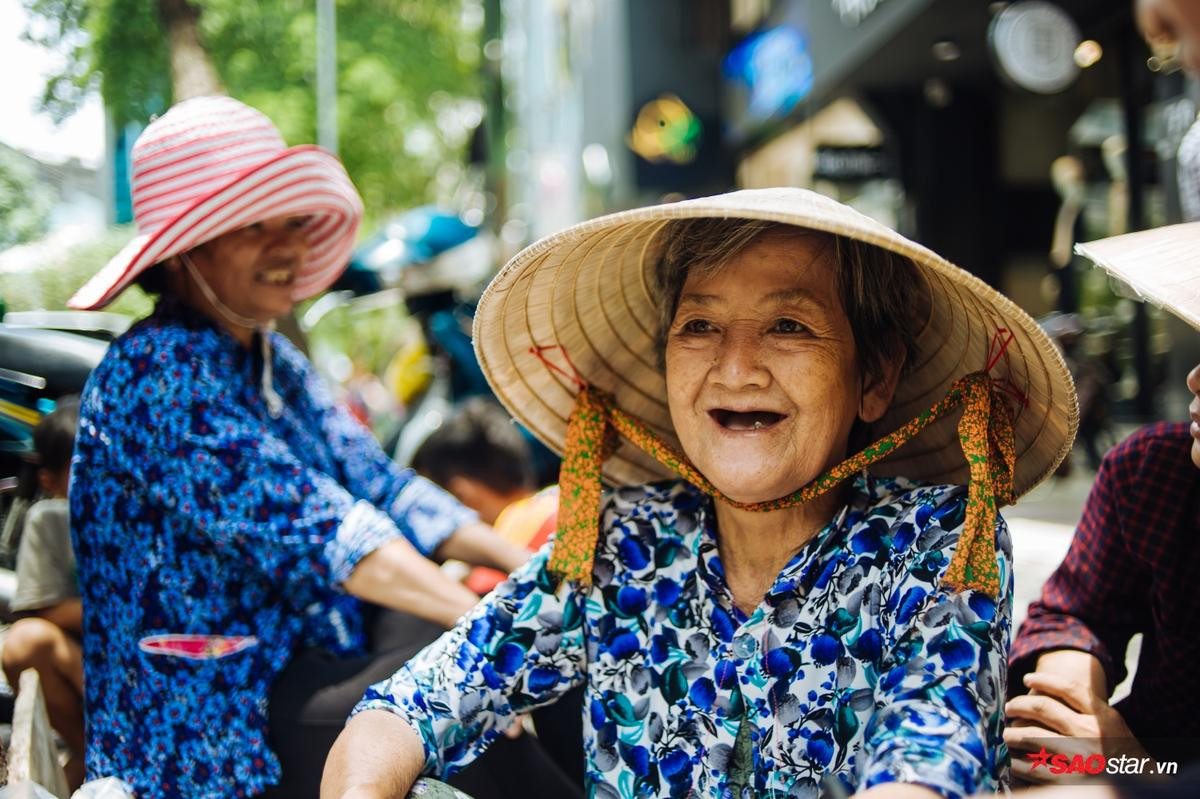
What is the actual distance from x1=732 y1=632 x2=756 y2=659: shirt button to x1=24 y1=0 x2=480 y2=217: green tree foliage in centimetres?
252

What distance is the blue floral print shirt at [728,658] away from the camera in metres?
1.46

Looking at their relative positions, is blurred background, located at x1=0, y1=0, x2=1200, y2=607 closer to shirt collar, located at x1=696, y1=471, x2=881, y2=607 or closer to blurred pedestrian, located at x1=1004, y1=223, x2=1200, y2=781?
blurred pedestrian, located at x1=1004, y1=223, x2=1200, y2=781

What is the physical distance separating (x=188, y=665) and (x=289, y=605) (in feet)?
0.86

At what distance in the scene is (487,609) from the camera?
70.9 inches

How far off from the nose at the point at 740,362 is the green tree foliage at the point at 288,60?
229 centimetres

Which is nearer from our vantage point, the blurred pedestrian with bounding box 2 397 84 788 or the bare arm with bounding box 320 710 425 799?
the bare arm with bounding box 320 710 425 799

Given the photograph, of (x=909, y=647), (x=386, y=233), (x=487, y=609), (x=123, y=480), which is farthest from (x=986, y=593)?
(x=386, y=233)

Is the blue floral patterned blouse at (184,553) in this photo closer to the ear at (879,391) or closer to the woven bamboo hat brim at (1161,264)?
the ear at (879,391)

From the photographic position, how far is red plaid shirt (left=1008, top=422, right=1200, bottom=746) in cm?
182

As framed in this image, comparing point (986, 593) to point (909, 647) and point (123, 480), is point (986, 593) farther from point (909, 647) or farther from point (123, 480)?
point (123, 480)

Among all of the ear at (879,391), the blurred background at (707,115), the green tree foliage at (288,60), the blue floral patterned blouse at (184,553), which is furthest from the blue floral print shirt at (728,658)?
the green tree foliage at (288,60)

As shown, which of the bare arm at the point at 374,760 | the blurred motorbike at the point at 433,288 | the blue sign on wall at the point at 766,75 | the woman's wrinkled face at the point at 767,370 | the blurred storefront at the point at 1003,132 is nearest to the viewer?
the bare arm at the point at 374,760
